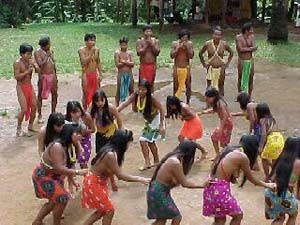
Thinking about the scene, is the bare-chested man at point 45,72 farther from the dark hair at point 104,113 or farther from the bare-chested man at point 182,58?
the dark hair at point 104,113

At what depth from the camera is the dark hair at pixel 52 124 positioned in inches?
237

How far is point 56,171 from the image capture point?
5742 mm

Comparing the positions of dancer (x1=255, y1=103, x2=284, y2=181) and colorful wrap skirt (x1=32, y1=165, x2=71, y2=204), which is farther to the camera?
dancer (x1=255, y1=103, x2=284, y2=181)

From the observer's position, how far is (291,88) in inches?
520

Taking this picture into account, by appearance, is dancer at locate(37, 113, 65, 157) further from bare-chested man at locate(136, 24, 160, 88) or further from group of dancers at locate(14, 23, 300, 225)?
bare-chested man at locate(136, 24, 160, 88)

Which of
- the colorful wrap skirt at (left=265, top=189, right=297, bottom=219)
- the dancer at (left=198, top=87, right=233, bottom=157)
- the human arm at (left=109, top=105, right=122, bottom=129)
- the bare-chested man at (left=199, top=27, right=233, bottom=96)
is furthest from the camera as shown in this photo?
the bare-chested man at (left=199, top=27, right=233, bottom=96)

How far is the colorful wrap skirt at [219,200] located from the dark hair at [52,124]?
1773 millimetres

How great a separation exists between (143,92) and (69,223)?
2103mm

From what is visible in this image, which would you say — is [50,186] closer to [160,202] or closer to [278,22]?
[160,202]

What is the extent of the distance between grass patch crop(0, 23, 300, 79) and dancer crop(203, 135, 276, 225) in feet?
32.7

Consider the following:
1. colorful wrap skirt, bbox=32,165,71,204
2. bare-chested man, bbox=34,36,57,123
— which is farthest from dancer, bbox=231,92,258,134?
bare-chested man, bbox=34,36,57,123

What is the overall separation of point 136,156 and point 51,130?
9.03 ft

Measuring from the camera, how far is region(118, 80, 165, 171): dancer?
751 cm

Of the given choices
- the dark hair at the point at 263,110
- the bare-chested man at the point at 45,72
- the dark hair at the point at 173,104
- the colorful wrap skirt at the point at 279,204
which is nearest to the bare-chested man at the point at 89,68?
the bare-chested man at the point at 45,72
